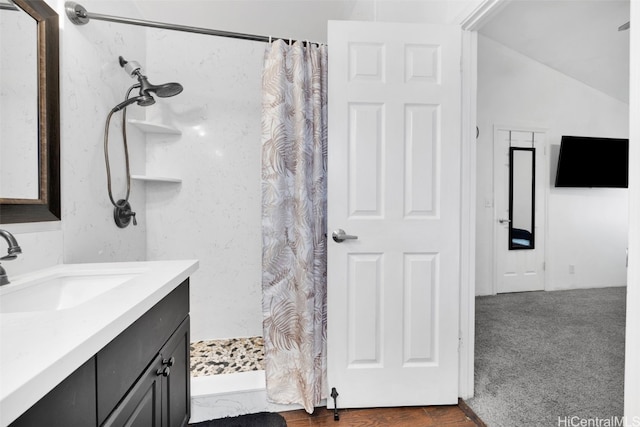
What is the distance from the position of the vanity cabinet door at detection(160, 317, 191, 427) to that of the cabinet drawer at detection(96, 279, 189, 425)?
7 centimetres

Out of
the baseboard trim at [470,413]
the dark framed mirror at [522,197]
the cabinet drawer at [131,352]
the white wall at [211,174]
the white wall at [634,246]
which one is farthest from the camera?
the dark framed mirror at [522,197]

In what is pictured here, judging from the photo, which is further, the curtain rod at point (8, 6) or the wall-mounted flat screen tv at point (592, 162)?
the wall-mounted flat screen tv at point (592, 162)

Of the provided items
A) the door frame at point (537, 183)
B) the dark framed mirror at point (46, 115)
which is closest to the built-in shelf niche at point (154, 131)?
the dark framed mirror at point (46, 115)

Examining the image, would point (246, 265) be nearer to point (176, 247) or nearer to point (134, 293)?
point (176, 247)

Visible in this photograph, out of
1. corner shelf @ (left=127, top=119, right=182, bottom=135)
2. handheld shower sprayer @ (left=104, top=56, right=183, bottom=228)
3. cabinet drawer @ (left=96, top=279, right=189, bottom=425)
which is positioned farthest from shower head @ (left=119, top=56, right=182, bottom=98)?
cabinet drawer @ (left=96, top=279, right=189, bottom=425)

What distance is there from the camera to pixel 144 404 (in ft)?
2.73

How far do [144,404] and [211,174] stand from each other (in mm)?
1641

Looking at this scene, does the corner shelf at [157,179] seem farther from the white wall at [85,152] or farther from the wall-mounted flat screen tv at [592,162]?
the wall-mounted flat screen tv at [592,162]

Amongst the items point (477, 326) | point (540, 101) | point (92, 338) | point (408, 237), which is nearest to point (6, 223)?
point (92, 338)

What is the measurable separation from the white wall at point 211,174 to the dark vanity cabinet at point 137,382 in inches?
41.0

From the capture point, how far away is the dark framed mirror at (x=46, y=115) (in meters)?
1.09

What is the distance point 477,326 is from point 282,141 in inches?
91.9

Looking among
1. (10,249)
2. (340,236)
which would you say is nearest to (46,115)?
(10,249)

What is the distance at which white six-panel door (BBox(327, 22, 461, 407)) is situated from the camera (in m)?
1.49
